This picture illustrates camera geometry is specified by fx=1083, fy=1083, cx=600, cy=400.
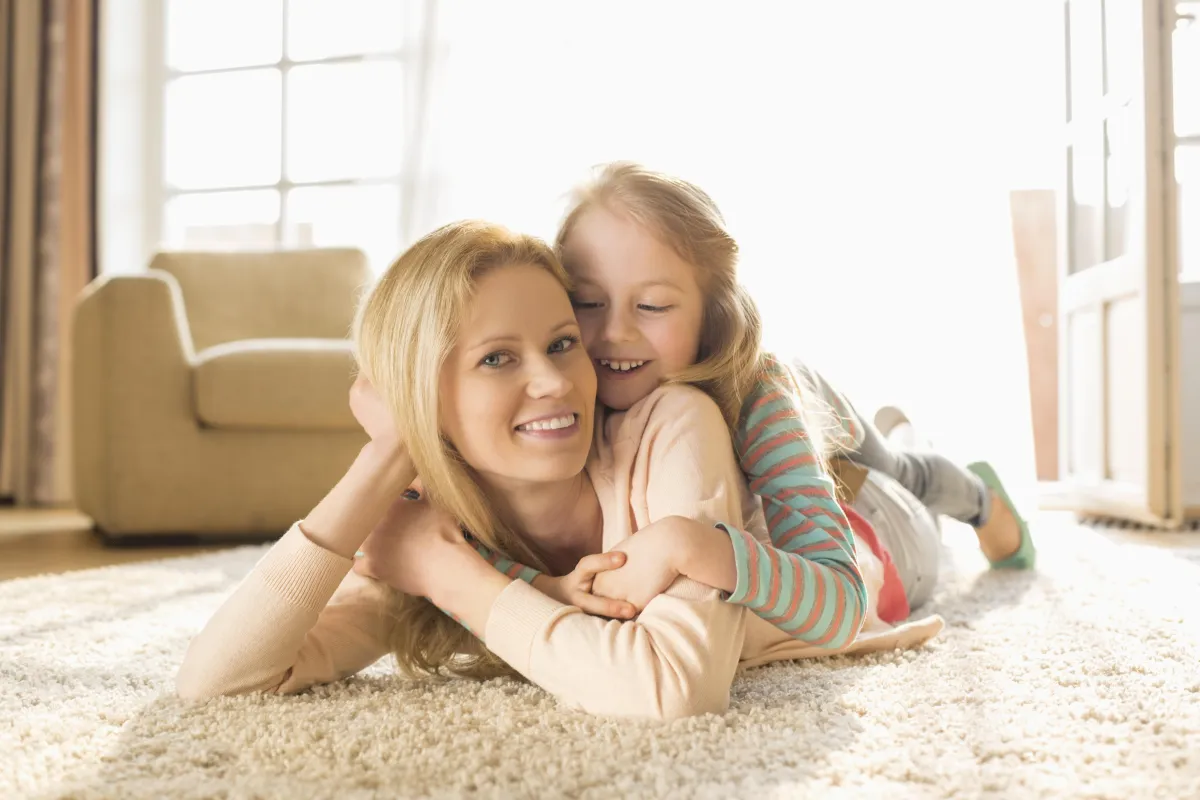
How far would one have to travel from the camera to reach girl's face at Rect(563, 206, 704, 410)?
1203 millimetres

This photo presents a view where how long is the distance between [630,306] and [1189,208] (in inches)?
102

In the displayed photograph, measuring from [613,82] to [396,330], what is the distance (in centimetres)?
303

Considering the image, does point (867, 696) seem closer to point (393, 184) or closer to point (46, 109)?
point (393, 184)

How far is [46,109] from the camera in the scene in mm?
4273

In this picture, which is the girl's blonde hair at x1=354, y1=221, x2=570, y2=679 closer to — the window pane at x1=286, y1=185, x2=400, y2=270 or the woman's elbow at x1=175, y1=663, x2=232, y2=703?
the woman's elbow at x1=175, y1=663, x2=232, y2=703

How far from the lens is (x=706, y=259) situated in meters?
1.25

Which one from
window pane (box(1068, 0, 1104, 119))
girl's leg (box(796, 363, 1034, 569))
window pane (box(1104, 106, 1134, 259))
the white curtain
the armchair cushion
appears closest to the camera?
girl's leg (box(796, 363, 1034, 569))

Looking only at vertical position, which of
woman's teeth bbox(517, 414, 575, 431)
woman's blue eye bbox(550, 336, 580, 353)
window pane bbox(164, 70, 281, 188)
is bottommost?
woman's teeth bbox(517, 414, 575, 431)

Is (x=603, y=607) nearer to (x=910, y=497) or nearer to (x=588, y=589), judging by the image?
(x=588, y=589)

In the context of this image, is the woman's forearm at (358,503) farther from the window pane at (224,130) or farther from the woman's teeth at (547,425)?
the window pane at (224,130)

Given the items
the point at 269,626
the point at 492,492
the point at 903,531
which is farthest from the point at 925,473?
the point at 269,626

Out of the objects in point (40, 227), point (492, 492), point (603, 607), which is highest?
point (40, 227)

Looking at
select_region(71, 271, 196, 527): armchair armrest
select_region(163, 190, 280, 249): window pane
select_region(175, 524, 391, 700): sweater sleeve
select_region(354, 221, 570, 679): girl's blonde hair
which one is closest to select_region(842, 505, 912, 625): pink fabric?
select_region(354, 221, 570, 679): girl's blonde hair

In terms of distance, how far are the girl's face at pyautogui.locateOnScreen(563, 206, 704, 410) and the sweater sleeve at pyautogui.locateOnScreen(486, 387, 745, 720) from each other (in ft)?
0.45
